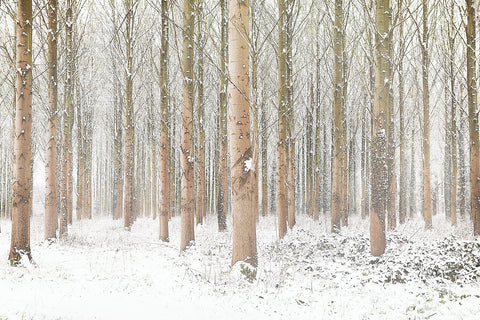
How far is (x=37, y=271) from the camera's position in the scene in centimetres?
521

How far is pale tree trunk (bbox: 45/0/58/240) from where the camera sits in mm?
8242

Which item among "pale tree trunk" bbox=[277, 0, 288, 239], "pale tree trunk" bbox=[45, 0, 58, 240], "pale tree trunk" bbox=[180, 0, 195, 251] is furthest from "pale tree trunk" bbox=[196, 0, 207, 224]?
"pale tree trunk" bbox=[45, 0, 58, 240]

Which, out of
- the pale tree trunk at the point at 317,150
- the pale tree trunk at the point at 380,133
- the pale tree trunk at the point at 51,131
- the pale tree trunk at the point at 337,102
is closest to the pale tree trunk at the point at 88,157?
the pale tree trunk at the point at 51,131

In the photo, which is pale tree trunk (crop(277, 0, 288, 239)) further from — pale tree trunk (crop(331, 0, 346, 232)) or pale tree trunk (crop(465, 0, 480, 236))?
pale tree trunk (crop(465, 0, 480, 236))

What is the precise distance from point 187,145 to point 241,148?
9.66ft

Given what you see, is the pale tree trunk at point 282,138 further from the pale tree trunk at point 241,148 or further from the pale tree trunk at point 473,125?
the pale tree trunk at point 473,125

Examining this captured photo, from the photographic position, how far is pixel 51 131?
8.20 m

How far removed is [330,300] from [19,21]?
22.5ft

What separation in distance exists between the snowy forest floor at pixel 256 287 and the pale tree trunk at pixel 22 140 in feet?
1.75

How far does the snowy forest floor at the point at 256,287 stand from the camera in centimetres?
368

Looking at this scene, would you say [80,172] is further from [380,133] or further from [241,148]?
[380,133]

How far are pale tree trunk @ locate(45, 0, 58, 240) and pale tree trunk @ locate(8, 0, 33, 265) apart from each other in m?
2.68

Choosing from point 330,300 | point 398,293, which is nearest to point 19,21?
point 330,300

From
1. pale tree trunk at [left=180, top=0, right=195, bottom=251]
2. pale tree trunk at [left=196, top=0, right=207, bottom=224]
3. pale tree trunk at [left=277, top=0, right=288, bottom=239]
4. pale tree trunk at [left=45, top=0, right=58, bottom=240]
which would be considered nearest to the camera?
pale tree trunk at [left=180, top=0, right=195, bottom=251]
